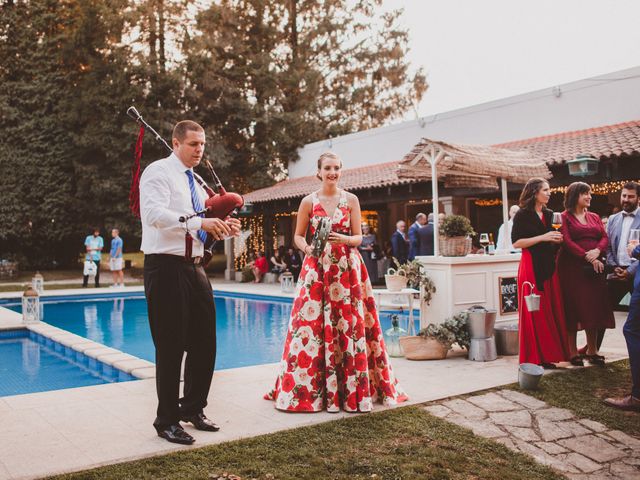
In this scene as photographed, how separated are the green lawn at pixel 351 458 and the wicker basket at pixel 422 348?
6.94 feet

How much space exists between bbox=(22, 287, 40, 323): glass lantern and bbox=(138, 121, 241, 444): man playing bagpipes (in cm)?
730

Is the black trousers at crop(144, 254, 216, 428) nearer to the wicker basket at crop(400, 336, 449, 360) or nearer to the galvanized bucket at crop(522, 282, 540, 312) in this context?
the wicker basket at crop(400, 336, 449, 360)

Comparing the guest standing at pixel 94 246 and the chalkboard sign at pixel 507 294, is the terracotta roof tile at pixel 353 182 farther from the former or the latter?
the chalkboard sign at pixel 507 294

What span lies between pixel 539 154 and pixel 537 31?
605cm

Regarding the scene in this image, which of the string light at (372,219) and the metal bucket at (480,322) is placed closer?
the metal bucket at (480,322)

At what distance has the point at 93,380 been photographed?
6426 mm

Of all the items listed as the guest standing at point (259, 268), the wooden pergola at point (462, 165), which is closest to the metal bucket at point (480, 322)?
the wooden pergola at point (462, 165)

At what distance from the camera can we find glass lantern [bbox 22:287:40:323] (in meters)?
9.74

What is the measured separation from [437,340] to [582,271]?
4.97 ft

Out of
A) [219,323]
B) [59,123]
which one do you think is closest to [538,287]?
[219,323]

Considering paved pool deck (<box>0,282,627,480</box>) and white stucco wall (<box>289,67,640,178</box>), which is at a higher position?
white stucco wall (<box>289,67,640,178</box>)

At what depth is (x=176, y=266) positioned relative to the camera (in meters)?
3.45

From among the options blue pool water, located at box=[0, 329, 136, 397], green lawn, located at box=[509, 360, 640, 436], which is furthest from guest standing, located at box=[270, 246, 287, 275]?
green lawn, located at box=[509, 360, 640, 436]

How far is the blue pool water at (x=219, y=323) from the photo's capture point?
809 centimetres
